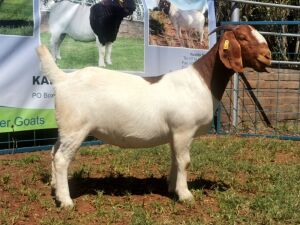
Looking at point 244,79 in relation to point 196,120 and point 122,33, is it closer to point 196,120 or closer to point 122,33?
point 122,33

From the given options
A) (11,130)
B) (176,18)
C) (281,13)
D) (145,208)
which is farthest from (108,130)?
(281,13)

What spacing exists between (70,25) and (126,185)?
2962 mm

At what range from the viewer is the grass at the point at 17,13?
640cm

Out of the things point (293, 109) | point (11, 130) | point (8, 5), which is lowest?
point (293, 109)

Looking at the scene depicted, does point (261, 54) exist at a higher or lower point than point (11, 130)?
higher

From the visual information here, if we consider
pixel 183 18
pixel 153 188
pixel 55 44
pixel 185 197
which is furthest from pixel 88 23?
pixel 185 197

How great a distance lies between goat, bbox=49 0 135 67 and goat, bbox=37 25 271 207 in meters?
2.61

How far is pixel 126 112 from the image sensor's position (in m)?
4.51

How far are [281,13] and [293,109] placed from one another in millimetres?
6080

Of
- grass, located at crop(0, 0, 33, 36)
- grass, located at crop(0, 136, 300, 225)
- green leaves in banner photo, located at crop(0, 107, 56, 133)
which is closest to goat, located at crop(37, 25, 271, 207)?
grass, located at crop(0, 136, 300, 225)

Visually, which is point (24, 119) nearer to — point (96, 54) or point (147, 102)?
point (96, 54)

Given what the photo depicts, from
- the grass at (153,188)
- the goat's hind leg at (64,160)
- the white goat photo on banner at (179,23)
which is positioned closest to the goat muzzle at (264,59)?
the grass at (153,188)

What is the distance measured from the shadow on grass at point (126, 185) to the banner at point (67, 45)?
5.61 ft

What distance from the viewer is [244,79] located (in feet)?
32.1
